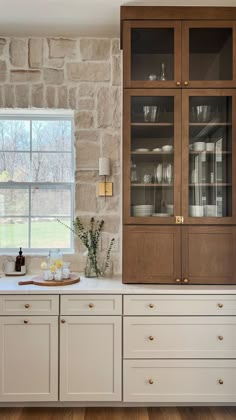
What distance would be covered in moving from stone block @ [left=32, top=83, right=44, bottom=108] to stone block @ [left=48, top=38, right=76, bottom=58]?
0.95 ft

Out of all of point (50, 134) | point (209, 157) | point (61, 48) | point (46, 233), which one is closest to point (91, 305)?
point (46, 233)

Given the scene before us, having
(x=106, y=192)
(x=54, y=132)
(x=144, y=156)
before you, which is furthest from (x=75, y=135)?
(x=144, y=156)

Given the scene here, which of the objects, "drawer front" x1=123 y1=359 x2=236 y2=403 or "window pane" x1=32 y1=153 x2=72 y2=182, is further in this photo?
"window pane" x1=32 y1=153 x2=72 y2=182

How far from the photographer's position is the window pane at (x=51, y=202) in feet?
9.70

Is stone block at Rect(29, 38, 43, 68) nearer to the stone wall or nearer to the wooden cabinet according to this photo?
the stone wall

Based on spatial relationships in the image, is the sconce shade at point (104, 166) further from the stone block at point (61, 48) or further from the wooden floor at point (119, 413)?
the wooden floor at point (119, 413)

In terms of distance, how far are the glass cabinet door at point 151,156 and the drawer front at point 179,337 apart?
70cm

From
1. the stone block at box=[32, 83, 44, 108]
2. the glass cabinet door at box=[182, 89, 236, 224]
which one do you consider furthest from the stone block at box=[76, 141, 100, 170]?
the glass cabinet door at box=[182, 89, 236, 224]

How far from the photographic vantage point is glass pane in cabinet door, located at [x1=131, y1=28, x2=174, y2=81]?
7.80 ft

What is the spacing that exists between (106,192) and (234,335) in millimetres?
1463

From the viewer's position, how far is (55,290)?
2232mm

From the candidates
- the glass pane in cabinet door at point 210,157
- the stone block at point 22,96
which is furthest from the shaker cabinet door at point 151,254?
the stone block at point 22,96

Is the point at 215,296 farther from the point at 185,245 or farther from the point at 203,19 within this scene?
the point at 203,19

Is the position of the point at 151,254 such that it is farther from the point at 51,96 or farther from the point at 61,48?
the point at 61,48
